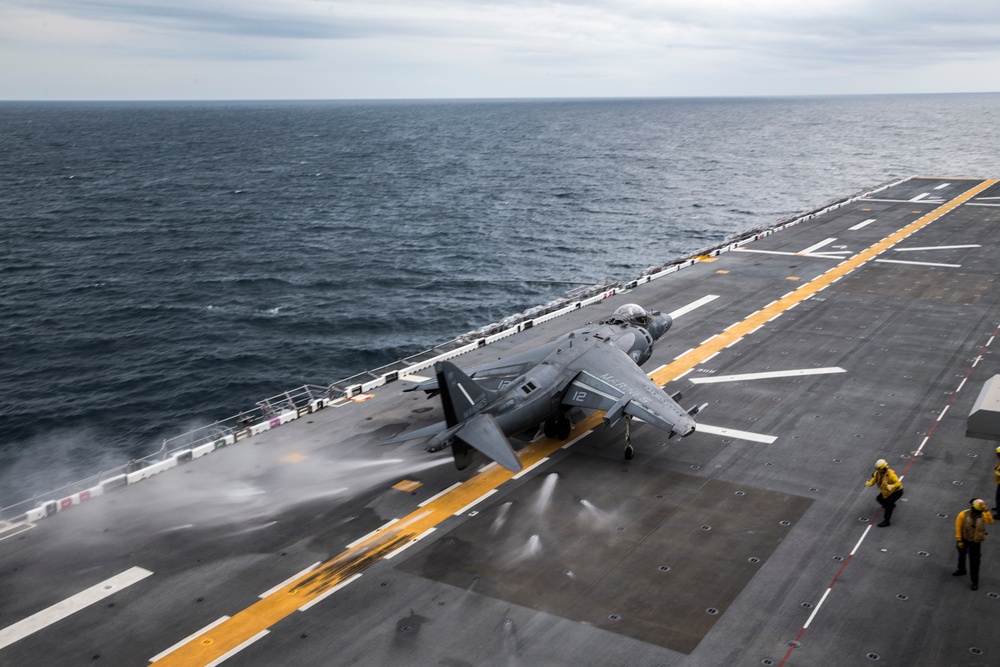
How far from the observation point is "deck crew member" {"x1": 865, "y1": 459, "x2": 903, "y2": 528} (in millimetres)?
25641

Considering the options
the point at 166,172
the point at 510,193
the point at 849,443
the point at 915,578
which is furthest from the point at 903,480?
the point at 166,172

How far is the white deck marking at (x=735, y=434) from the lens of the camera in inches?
1310

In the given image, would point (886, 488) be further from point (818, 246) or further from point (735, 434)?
point (818, 246)

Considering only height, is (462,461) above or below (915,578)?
above

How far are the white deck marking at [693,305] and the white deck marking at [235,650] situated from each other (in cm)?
3475

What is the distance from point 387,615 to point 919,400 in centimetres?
2680

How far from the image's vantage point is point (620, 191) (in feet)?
487

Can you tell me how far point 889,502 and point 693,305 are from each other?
→ 28.9m

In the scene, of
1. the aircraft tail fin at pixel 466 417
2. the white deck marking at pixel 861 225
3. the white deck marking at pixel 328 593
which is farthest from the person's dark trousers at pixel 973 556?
the white deck marking at pixel 861 225

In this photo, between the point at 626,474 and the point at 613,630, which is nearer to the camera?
the point at 613,630

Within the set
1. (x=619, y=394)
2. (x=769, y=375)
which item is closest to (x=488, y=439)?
(x=619, y=394)

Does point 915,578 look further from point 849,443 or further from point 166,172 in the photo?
point 166,172

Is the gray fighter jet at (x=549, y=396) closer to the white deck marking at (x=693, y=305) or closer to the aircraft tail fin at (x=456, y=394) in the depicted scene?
the aircraft tail fin at (x=456, y=394)

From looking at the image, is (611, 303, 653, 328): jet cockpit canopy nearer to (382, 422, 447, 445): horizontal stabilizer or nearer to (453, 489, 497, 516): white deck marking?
(382, 422, 447, 445): horizontal stabilizer
